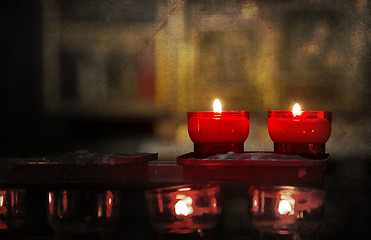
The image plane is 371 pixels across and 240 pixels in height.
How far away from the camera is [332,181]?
114cm

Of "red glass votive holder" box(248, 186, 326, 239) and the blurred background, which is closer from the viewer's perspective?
"red glass votive holder" box(248, 186, 326, 239)

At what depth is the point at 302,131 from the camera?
37.2 inches

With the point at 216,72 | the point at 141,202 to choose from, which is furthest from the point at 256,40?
the point at 141,202

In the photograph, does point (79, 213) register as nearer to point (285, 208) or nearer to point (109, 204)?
point (109, 204)


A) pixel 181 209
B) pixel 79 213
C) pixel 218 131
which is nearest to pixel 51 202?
pixel 79 213

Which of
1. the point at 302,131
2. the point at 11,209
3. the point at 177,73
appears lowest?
the point at 11,209

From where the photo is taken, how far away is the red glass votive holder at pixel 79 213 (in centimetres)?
88

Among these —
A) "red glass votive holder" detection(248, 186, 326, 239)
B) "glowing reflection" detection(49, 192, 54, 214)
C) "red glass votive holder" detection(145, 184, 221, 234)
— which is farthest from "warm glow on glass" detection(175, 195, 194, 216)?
"glowing reflection" detection(49, 192, 54, 214)

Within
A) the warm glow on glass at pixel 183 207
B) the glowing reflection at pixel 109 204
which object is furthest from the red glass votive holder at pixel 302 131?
the glowing reflection at pixel 109 204

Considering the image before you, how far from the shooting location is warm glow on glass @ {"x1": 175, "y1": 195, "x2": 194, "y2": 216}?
0.85 m

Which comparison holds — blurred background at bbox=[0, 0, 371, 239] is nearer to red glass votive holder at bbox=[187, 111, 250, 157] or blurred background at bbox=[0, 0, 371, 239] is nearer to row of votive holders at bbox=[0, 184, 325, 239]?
red glass votive holder at bbox=[187, 111, 250, 157]

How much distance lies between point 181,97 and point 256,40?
23 centimetres

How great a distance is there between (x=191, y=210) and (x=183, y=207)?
2 cm

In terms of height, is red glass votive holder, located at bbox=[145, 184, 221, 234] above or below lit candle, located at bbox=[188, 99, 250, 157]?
below
